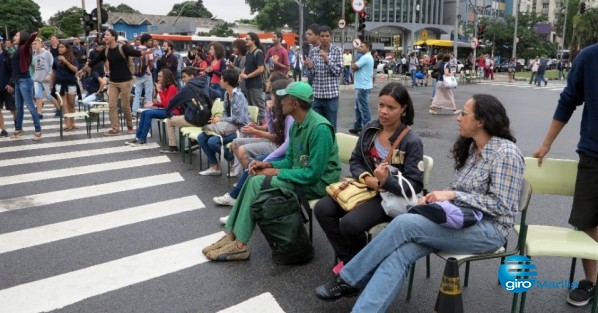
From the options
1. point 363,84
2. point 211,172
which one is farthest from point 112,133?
point 363,84

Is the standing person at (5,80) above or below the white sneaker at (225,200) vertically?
above

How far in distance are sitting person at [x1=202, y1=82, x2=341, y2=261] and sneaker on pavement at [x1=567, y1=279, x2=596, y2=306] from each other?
204 centimetres

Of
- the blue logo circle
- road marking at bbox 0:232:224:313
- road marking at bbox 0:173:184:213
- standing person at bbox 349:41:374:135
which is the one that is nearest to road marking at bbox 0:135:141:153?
road marking at bbox 0:173:184:213

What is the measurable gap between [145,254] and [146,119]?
5.35m

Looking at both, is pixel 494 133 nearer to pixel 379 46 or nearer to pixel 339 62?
pixel 339 62

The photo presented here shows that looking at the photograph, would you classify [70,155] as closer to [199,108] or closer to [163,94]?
[163,94]

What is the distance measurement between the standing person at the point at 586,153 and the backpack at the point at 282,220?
6.70ft

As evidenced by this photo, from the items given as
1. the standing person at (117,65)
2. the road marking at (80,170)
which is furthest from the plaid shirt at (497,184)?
the standing person at (117,65)

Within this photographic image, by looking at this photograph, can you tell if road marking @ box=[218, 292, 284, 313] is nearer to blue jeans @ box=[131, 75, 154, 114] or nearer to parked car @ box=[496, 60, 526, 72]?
blue jeans @ box=[131, 75, 154, 114]

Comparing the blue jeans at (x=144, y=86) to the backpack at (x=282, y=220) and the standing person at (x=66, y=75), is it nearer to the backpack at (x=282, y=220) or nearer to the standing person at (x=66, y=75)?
the standing person at (x=66, y=75)

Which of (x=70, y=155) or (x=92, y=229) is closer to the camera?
(x=92, y=229)

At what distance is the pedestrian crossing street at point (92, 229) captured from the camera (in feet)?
13.2

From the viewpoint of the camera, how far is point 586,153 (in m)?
3.55

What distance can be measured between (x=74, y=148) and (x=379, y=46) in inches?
2860
